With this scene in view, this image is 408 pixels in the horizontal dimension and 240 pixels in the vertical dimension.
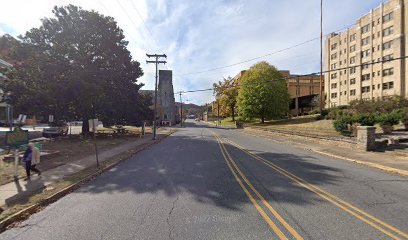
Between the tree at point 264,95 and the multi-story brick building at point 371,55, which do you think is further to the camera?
the multi-story brick building at point 371,55

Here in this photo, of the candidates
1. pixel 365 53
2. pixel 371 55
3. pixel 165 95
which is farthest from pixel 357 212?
pixel 165 95

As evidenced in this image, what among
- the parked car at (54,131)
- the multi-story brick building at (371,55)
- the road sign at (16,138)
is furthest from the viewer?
the multi-story brick building at (371,55)

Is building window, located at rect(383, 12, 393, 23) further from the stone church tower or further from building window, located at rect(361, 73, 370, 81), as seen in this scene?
the stone church tower

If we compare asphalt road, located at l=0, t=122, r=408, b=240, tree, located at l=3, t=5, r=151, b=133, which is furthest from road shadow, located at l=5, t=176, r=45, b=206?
tree, located at l=3, t=5, r=151, b=133

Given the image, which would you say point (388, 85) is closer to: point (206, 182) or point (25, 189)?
point (206, 182)

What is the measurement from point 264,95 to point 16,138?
162 ft

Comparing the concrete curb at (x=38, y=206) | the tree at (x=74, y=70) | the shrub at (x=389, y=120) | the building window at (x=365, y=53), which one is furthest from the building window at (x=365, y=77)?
the concrete curb at (x=38, y=206)

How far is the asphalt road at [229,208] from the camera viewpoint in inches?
200

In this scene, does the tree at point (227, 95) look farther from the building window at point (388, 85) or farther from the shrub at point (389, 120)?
the shrub at point (389, 120)

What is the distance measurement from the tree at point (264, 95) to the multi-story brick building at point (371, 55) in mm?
10919

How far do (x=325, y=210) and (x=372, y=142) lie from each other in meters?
13.5

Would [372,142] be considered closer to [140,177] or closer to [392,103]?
[140,177]

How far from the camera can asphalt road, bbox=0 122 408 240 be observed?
507 cm

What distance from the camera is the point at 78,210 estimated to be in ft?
21.5
